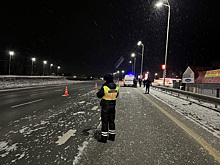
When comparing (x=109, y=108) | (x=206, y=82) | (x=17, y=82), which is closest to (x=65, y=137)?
(x=109, y=108)

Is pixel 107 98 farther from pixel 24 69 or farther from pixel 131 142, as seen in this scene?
pixel 24 69

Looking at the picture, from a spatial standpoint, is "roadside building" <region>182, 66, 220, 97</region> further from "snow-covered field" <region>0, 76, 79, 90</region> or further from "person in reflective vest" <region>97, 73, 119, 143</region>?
"snow-covered field" <region>0, 76, 79, 90</region>

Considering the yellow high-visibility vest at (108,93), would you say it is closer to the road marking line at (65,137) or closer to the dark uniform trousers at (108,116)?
the dark uniform trousers at (108,116)

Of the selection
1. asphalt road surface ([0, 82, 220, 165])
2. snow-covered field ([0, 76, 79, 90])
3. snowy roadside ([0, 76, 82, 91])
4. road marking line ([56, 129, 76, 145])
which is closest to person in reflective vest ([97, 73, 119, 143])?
asphalt road surface ([0, 82, 220, 165])

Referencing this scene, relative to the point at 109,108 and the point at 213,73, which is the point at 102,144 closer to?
the point at 109,108

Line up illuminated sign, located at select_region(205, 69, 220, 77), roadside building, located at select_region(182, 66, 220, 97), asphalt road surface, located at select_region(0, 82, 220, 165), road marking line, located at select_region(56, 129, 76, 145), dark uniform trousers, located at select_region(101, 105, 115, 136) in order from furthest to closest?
1. illuminated sign, located at select_region(205, 69, 220, 77)
2. roadside building, located at select_region(182, 66, 220, 97)
3. dark uniform trousers, located at select_region(101, 105, 115, 136)
4. road marking line, located at select_region(56, 129, 76, 145)
5. asphalt road surface, located at select_region(0, 82, 220, 165)

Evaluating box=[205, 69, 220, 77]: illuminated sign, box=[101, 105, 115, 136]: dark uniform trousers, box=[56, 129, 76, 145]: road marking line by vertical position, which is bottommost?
box=[56, 129, 76, 145]: road marking line

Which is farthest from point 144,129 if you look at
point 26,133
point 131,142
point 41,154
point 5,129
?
point 5,129

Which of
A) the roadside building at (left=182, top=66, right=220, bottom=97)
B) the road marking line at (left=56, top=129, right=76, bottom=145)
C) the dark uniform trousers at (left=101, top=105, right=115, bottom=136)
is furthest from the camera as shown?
the roadside building at (left=182, top=66, right=220, bottom=97)

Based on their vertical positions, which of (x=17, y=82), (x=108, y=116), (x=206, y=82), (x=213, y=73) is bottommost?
(x=108, y=116)

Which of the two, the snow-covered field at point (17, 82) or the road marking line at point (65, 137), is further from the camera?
the snow-covered field at point (17, 82)

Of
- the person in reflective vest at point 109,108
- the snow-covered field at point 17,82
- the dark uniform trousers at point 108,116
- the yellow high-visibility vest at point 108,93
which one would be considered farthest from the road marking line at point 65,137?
the snow-covered field at point 17,82

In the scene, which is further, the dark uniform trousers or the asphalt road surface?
the dark uniform trousers

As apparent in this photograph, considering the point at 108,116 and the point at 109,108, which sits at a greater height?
the point at 109,108
